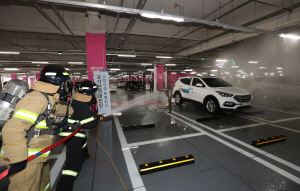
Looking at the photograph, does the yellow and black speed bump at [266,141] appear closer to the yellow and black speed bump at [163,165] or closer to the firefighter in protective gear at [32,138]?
the yellow and black speed bump at [163,165]

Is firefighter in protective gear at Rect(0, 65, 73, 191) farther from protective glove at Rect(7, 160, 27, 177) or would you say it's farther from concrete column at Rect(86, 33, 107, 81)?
concrete column at Rect(86, 33, 107, 81)

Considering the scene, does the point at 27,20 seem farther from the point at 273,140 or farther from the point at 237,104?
the point at 273,140

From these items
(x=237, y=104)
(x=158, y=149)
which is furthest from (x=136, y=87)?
(x=158, y=149)

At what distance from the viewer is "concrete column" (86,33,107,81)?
7.43 meters

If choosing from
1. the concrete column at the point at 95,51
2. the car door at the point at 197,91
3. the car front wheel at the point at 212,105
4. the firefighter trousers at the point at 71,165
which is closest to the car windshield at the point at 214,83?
the car door at the point at 197,91

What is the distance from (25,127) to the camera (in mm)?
1358

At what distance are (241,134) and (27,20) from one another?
11645mm

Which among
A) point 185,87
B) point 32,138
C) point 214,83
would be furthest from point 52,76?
point 185,87

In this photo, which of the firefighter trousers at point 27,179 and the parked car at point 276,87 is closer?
the firefighter trousers at point 27,179

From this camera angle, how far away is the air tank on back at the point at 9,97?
78.3 inches

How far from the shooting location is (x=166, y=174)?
8.61 ft

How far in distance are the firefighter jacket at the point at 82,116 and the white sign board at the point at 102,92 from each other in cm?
442

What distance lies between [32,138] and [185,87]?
300 inches

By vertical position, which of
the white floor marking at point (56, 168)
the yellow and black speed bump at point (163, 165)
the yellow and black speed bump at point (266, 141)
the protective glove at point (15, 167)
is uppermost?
the protective glove at point (15, 167)
